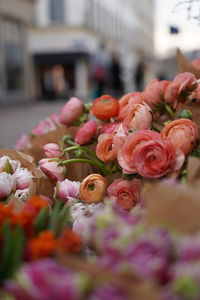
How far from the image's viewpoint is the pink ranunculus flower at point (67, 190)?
54.8 inches

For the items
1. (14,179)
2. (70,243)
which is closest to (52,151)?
(14,179)

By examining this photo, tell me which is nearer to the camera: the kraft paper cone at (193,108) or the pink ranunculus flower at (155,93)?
the kraft paper cone at (193,108)

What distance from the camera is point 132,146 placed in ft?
3.91

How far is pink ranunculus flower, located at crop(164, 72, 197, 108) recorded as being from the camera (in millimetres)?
1488

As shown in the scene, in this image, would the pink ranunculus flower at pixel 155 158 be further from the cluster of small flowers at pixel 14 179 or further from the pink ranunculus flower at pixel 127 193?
the cluster of small flowers at pixel 14 179

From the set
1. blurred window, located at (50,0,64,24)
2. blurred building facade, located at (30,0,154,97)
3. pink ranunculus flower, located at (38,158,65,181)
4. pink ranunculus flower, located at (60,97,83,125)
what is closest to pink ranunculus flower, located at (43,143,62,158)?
pink ranunculus flower, located at (38,158,65,181)

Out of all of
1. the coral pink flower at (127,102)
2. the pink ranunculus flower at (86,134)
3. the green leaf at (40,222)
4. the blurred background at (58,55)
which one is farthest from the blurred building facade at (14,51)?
the green leaf at (40,222)

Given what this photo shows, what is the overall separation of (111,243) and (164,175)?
44 centimetres

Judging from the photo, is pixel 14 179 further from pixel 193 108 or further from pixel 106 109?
pixel 193 108

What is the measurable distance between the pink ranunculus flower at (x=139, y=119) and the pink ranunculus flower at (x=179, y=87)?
0.12 m

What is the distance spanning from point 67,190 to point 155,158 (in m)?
0.37

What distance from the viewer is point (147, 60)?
1982 inches

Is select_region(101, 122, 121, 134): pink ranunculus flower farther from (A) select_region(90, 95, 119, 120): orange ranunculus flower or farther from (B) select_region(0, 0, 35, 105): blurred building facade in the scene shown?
(B) select_region(0, 0, 35, 105): blurred building facade

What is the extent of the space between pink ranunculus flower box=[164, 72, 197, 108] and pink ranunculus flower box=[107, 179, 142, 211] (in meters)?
0.35
